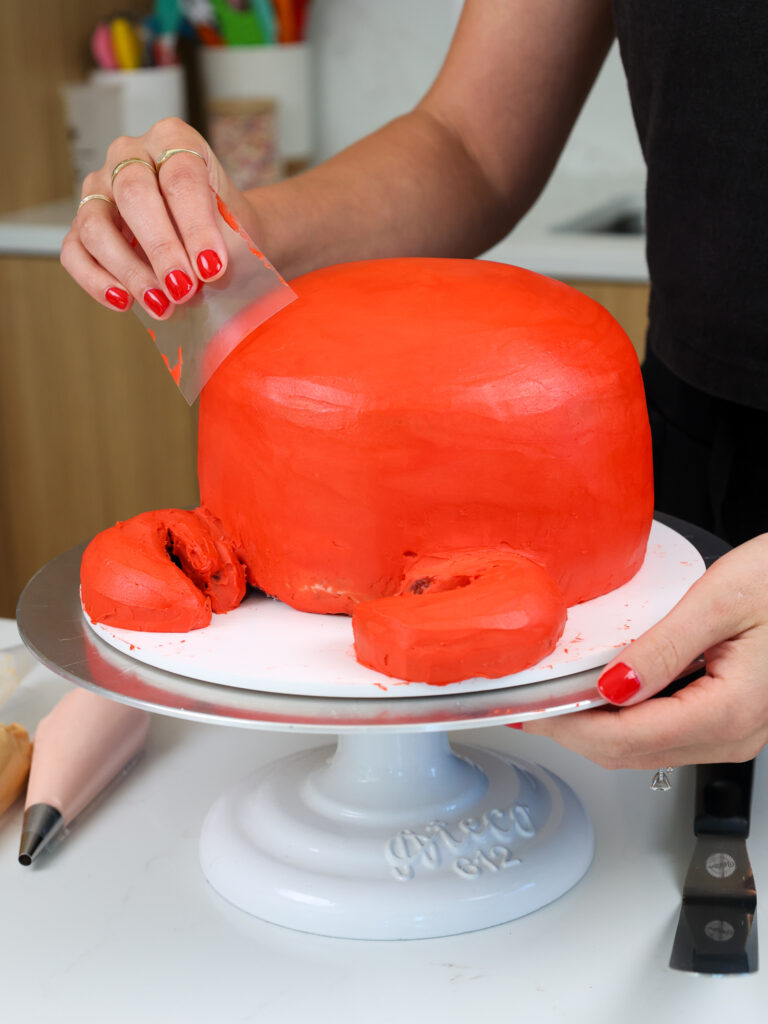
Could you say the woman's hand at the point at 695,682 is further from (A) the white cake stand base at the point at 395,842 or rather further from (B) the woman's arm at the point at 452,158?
(B) the woman's arm at the point at 452,158

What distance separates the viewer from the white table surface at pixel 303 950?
0.67 m

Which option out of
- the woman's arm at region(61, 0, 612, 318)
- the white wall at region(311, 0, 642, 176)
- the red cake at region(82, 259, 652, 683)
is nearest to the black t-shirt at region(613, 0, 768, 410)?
the woman's arm at region(61, 0, 612, 318)

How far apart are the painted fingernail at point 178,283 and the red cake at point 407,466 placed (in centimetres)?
Answer: 5

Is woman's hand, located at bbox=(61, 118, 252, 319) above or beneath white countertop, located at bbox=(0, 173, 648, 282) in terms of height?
above

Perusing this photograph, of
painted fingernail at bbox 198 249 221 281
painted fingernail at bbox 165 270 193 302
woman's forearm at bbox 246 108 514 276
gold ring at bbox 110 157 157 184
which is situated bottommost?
woman's forearm at bbox 246 108 514 276

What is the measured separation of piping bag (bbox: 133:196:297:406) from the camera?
30.8 inches

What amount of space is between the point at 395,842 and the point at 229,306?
37 cm

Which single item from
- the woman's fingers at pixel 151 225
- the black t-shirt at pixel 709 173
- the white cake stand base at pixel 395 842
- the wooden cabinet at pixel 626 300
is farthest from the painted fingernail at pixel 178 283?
the wooden cabinet at pixel 626 300

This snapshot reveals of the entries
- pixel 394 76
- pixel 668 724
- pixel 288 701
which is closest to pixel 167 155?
pixel 288 701

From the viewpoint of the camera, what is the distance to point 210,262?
752 mm

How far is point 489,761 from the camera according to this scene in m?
0.87

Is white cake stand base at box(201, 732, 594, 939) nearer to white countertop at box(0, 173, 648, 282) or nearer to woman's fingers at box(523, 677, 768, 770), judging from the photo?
woman's fingers at box(523, 677, 768, 770)

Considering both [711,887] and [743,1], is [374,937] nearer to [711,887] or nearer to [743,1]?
[711,887]

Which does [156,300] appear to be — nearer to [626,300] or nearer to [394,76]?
[626,300]
